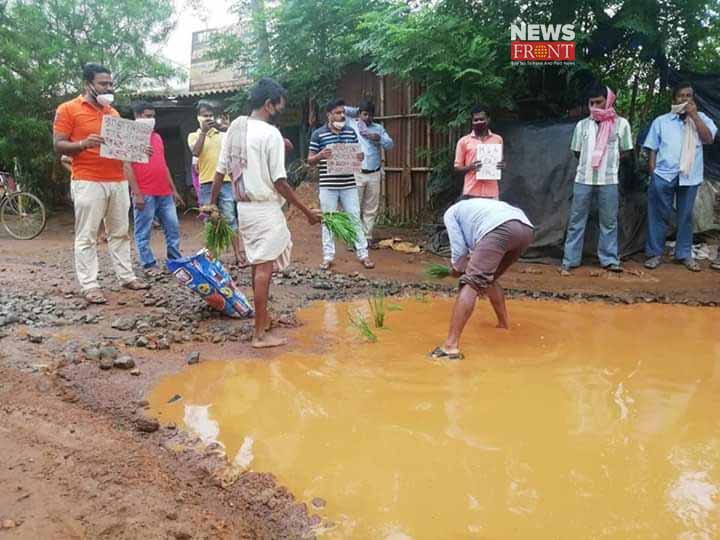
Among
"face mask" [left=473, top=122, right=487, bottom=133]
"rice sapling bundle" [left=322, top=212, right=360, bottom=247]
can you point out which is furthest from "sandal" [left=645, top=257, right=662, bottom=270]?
"rice sapling bundle" [left=322, top=212, right=360, bottom=247]

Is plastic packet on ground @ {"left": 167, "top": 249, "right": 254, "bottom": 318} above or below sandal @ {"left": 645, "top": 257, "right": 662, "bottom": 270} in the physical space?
above

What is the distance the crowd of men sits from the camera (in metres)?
3.87

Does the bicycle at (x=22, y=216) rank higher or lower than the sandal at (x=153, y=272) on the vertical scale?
higher

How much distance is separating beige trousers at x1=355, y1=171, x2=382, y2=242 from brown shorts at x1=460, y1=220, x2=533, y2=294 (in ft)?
11.8

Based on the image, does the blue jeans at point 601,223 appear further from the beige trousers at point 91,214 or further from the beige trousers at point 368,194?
the beige trousers at point 91,214

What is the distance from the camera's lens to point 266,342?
4078 millimetres

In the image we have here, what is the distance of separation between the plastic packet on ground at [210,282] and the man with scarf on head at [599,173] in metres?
3.56

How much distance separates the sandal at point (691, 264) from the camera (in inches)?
241

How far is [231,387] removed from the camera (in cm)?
344

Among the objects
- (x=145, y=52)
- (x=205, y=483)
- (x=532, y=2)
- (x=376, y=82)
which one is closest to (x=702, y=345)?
(x=205, y=483)

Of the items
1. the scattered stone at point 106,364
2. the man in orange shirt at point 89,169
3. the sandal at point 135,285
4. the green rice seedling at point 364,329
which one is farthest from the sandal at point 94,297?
the green rice seedling at point 364,329

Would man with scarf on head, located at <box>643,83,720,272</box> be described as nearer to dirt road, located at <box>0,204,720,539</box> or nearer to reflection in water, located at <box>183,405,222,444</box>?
dirt road, located at <box>0,204,720,539</box>

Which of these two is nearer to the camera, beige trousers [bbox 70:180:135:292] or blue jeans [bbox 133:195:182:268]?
beige trousers [bbox 70:180:135:292]

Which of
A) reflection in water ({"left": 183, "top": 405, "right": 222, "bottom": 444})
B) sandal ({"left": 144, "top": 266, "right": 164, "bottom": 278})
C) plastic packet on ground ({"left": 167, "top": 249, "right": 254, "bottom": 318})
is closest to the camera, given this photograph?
reflection in water ({"left": 183, "top": 405, "right": 222, "bottom": 444})
